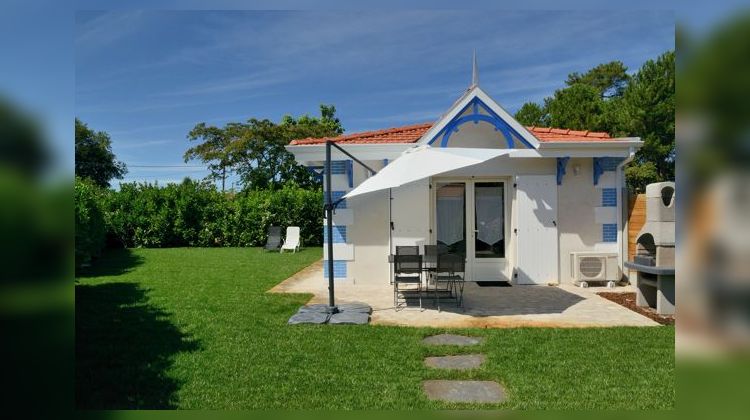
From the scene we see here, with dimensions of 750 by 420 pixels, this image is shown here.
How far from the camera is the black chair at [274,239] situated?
20016 mm

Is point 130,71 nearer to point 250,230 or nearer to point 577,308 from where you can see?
point 577,308

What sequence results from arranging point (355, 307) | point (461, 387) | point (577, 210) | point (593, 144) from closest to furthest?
point (461, 387) → point (355, 307) → point (593, 144) → point (577, 210)

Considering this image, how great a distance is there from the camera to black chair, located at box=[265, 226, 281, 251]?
65.7 feet

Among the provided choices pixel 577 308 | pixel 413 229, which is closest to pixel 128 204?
pixel 413 229

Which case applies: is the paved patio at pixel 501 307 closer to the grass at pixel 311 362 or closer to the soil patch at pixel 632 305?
the soil patch at pixel 632 305

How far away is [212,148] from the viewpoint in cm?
3716

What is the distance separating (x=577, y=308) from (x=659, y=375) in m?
3.54

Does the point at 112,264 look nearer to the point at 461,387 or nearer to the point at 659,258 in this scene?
the point at 461,387

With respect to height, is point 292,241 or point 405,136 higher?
point 405,136

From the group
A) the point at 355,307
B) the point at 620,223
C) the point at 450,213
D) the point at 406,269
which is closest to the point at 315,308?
the point at 355,307

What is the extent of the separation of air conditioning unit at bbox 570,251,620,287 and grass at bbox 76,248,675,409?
381cm

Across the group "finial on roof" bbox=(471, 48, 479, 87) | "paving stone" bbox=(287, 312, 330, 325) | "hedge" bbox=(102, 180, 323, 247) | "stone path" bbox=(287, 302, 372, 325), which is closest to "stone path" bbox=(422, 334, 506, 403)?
"stone path" bbox=(287, 302, 372, 325)

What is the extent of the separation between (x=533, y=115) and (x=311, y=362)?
38344mm

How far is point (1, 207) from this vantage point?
159 cm
